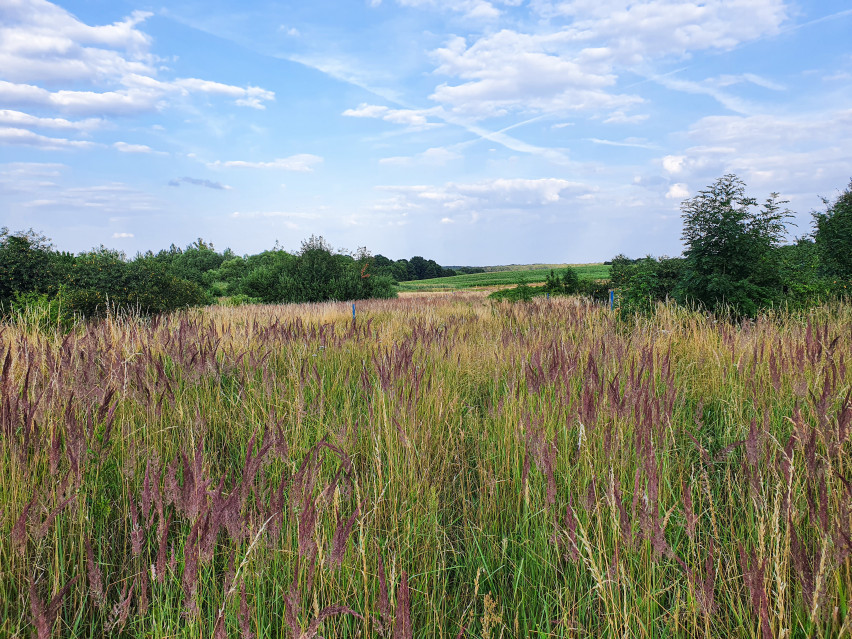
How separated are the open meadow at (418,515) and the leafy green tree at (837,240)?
23.0 meters

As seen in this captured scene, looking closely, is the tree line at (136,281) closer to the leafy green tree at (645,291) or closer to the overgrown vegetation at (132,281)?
the overgrown vegetation at (132,281)

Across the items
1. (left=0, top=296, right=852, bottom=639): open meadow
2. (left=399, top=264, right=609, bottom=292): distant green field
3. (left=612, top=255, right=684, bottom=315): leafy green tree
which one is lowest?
(left=0, top=296, right=852, bottom=639): open meadow

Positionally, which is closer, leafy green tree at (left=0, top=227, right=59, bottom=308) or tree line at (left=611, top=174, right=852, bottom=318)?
tree line at (left=611, top=174, right=852, bottom=318)

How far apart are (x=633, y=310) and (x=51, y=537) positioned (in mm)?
9006

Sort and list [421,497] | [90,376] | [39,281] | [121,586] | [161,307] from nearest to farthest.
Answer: [121,586]
[421,497]
[90,376]
[39,281]
[161,307]

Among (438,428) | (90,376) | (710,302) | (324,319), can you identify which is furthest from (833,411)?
(324,319)

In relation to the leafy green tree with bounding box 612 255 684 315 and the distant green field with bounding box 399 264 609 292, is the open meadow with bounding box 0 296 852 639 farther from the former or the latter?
the distant green field with bounding box 399 264 609 292

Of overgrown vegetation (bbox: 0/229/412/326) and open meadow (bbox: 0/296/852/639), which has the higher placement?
overgrown vegetation (bbox: 0/229/412/326)

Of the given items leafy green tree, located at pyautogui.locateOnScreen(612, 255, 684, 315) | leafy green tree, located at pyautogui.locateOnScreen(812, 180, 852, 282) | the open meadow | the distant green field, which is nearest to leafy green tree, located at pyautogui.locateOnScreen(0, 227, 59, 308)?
the open meadow

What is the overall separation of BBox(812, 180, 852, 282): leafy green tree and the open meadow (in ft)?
75.4

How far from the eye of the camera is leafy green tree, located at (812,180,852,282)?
2081 centimetres

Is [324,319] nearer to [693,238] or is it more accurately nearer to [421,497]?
[693,238]

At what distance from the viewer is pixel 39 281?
1198cm

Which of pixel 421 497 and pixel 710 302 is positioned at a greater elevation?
pixel 710 302
